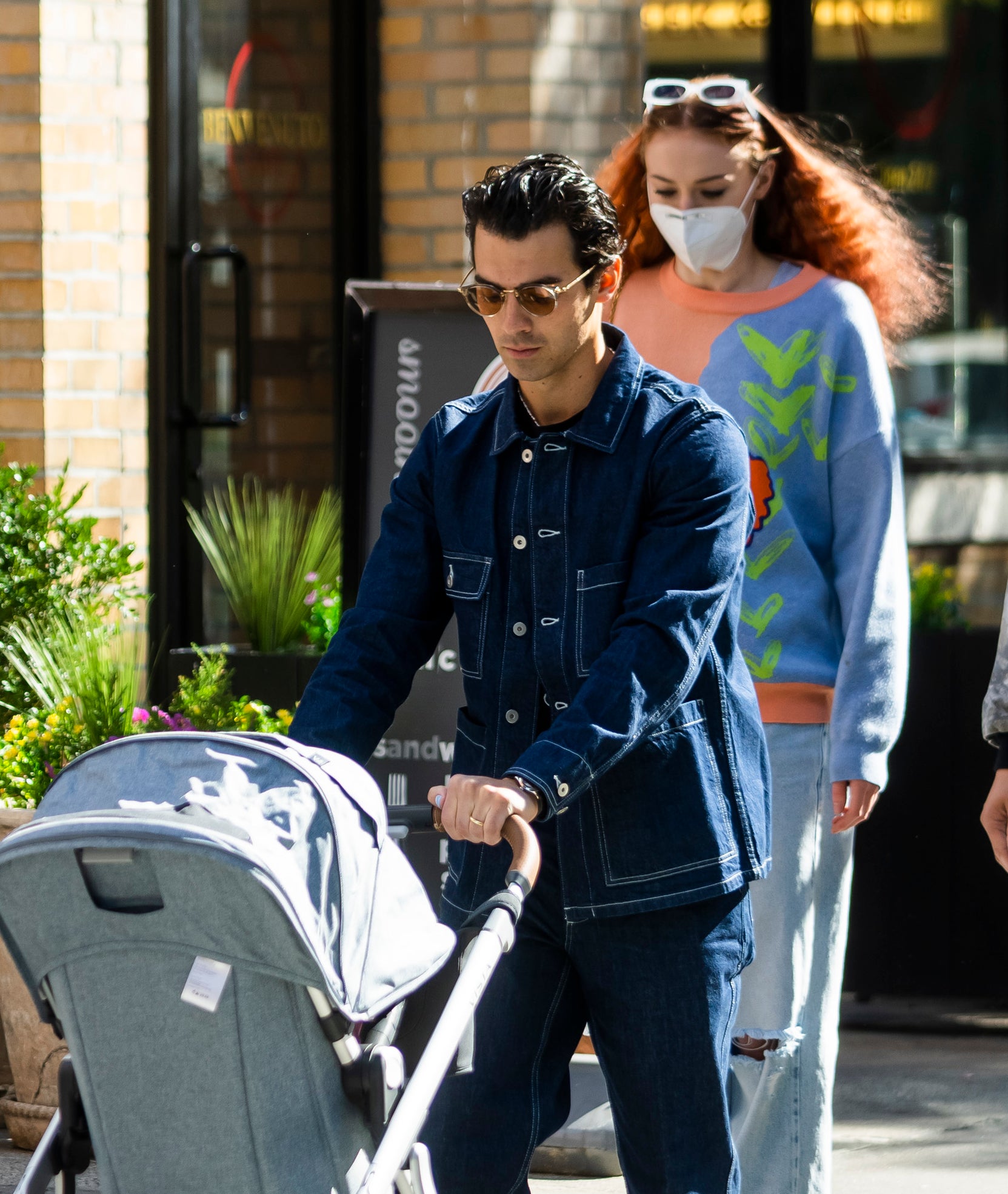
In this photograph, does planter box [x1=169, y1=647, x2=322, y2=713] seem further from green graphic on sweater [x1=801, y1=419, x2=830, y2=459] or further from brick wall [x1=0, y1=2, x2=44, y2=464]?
green graphic on sweater [x1=801, y1=419, x2=830, y2=459]

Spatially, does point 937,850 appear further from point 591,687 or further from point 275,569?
point 591,687

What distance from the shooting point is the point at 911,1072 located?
503 centimetres

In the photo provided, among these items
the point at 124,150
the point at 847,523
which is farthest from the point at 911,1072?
the point at 124,150

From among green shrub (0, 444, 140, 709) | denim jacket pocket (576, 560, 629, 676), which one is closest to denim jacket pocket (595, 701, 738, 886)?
denim jacket pocket (576, 560, 629, 676)

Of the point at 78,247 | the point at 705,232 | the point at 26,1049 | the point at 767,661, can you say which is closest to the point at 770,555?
the point at 767,661

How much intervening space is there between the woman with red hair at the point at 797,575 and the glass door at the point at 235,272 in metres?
2.61

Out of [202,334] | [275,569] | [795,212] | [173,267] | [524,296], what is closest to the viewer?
[524,296]

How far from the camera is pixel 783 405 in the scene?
3.36 metres

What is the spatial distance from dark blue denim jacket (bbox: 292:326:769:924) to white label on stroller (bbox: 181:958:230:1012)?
497 mm

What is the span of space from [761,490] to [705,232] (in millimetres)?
495

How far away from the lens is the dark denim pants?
2.61 meters

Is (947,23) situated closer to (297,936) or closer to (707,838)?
(707,838)

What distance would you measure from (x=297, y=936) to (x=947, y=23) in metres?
6.81

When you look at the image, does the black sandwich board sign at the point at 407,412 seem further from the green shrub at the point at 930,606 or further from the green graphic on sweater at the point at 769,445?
the green shrub at the point at 930,606
